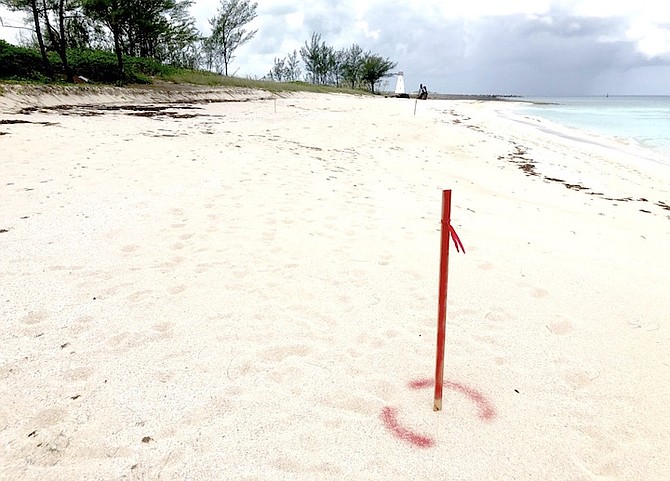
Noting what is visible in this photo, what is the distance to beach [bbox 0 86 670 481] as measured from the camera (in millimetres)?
2018

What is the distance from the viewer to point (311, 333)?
2922mm

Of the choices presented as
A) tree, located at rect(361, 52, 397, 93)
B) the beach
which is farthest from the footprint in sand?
tree, located at rect(361, 52, 397, 93)

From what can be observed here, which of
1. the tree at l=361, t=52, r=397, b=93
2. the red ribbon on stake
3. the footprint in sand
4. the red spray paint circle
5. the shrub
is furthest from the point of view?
the tree at l=361, t=52, r=397, b=93

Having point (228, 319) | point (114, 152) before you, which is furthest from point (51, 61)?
point (228, 319)

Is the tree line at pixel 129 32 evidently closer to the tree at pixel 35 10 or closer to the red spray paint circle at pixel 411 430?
the tree at pixel 35 10

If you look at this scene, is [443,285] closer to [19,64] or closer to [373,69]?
[19,64]

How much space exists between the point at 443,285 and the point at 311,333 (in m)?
1.17

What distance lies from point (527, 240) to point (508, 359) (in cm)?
247

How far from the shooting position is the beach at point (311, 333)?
6.62 feet

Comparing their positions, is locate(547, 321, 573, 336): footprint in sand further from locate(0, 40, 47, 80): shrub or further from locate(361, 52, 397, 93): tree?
locate(361, 52, 397, 93): tree

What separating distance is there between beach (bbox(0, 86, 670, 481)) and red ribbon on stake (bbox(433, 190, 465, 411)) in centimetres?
18

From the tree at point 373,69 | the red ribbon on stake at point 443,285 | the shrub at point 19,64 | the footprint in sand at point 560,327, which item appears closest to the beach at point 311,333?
the footprint in sand at point 560,327

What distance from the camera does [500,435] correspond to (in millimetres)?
2150

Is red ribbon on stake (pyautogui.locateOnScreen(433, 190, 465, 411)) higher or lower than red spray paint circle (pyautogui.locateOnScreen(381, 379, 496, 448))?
higher
